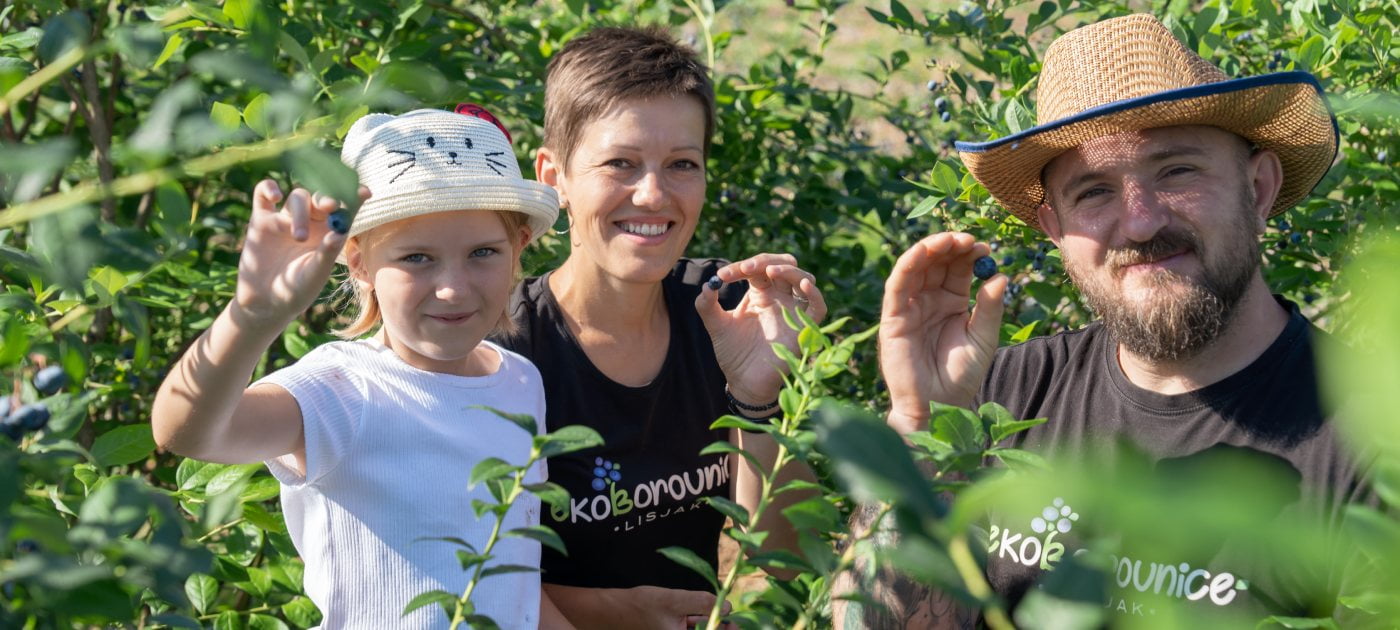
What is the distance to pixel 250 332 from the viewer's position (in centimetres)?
134

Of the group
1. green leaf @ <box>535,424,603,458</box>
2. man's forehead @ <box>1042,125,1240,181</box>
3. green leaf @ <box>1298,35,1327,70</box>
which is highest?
green leaf @ <box>1298,35,1327,70</box>

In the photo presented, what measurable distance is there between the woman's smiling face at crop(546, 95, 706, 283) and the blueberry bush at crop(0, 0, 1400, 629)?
0.35 m

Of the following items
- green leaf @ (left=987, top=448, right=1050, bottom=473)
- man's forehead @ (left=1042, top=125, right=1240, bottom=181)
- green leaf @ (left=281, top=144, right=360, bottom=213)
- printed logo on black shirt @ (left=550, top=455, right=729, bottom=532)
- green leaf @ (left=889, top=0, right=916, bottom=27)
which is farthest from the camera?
green leaf @ (left=889, top=0, right=916, bottom=27)

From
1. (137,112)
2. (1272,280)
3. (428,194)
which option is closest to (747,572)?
(428,194)

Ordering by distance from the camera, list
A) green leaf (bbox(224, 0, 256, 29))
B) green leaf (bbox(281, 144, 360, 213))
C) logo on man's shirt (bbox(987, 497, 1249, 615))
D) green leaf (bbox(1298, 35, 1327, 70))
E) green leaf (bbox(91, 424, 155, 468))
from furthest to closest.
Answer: green leaf (bbox(1298, 35, 1327, 70)) < green leaf (bbox(224, 0, 256, 29)) < logo on man's shirt (bbox(987, 497, 1249, 615)) < green leaf (bbox(91, 424, 155, 468)) < green leaf (bbox(281, 144, 360, 213))

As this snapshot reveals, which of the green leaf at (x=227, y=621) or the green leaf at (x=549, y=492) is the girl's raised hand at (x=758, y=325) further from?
the green leaf at (x=549, y=492)

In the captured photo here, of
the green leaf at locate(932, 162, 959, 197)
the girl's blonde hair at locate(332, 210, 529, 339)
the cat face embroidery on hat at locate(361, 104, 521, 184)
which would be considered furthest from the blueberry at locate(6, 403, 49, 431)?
the green leaf at locate(932, 162, 959, 197)

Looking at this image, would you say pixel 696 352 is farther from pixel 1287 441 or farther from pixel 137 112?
pixel 137 112

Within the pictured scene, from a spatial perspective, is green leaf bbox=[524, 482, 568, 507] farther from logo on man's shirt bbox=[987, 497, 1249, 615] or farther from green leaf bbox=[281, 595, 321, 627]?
green leaf bbox=[281, 595, 321, 627]

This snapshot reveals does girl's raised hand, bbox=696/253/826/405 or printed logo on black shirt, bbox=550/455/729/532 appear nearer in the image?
girl's raised hand, bbox=696/253/826/405

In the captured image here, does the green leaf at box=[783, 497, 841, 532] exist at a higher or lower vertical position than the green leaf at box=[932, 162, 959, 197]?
lower

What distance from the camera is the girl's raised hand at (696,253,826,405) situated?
206 cm

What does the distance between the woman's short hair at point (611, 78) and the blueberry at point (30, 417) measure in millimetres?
1527

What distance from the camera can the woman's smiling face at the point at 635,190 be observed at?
2.36 meters
